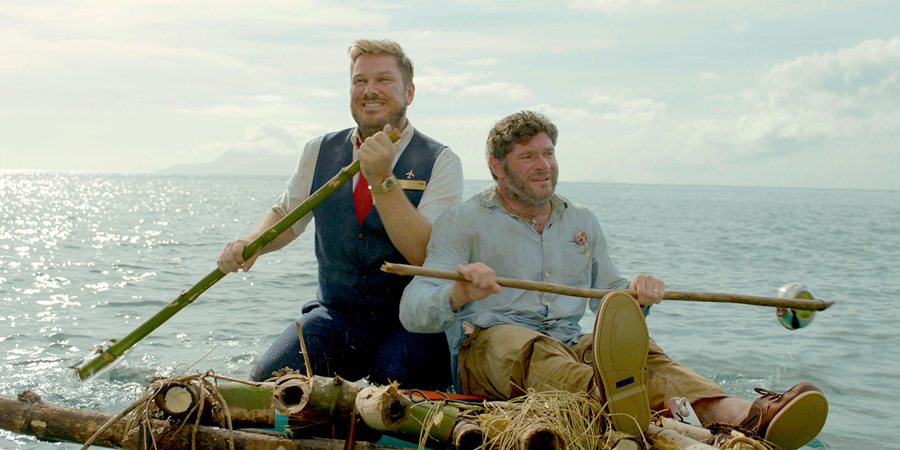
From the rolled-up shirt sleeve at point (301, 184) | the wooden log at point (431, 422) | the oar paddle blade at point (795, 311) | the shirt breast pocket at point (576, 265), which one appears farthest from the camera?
the rolled-up shirt sleeve at point (301, 184)

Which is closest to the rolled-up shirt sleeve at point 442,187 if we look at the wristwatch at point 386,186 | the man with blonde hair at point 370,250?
the man with blonde hair at point 370,250

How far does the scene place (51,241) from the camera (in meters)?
20.5

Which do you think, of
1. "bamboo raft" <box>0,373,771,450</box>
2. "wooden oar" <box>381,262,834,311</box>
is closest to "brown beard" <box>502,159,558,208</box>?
"wooden oar" <box>381,262,834,311</box>

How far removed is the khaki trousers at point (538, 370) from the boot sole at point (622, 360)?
9.6 inches

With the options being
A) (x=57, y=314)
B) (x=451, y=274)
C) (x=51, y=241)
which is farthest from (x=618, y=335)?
(x=51, y=241)

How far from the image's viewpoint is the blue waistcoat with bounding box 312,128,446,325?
177 inches

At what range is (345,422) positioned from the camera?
3.24 m

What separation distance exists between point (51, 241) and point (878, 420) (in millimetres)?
20079

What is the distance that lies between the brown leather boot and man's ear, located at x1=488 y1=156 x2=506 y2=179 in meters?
1.80

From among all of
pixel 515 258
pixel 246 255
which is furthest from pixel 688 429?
pixel 246 255

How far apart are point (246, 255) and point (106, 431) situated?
4.08 feet

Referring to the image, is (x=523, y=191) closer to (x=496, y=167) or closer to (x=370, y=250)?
(x=496, y=167)

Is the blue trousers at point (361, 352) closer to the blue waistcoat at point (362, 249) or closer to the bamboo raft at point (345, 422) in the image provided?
the blue waistcoat at point (362, 249)

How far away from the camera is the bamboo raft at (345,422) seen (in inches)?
121
